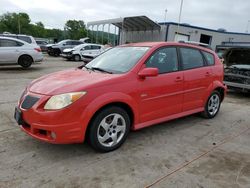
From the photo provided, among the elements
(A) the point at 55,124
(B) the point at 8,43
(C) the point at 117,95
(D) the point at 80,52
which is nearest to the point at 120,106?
(C) the point at 117,95

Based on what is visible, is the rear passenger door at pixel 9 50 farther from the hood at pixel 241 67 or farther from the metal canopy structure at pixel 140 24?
the metal canopy structure at pixel 140 24

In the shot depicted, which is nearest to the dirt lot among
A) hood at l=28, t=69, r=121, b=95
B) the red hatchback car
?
the red hatchback car

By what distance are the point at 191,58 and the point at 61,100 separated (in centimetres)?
289

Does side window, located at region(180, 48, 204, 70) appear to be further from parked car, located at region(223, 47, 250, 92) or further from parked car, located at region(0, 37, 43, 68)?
parked car, located at region(0, 37, 43, 68)

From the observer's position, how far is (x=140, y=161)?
3453mm

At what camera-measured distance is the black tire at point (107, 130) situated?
3438mm

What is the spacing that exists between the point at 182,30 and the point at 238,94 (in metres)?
19.7

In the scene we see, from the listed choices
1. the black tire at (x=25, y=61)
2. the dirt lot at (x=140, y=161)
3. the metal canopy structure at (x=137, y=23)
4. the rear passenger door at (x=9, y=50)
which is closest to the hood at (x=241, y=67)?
the dirt lot at (x=140, y=161)

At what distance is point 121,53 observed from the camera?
457 cm

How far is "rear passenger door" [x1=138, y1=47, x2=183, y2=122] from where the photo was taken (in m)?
4.01

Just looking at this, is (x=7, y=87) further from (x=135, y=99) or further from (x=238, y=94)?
(x=238, y=94)

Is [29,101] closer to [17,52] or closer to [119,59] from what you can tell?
[119,59]

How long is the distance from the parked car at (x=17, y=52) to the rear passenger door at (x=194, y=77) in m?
9.44

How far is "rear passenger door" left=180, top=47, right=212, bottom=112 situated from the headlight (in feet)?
7.52
